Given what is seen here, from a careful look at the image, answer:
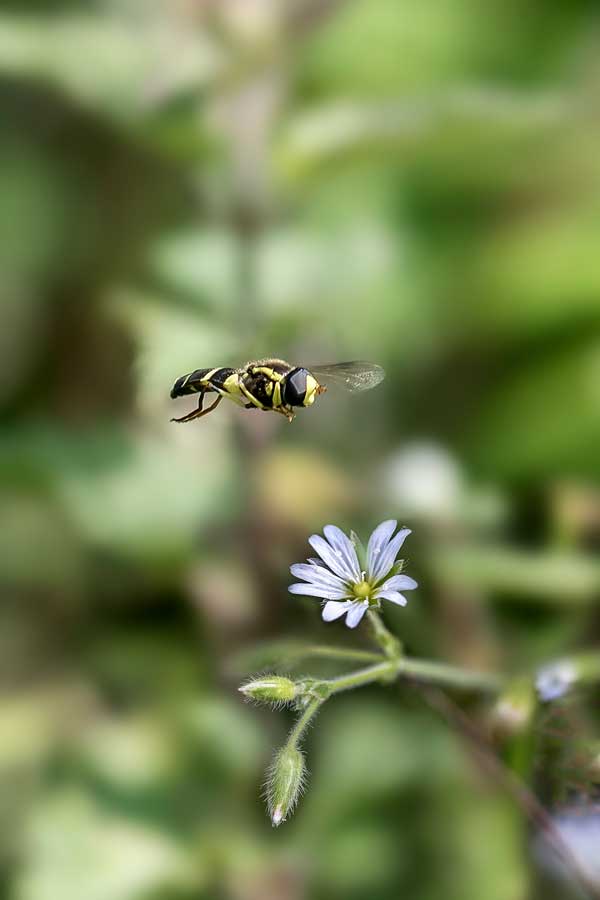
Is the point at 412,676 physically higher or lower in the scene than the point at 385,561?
lower

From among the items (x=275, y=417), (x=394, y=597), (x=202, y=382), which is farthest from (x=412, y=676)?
(x=275, y=417)

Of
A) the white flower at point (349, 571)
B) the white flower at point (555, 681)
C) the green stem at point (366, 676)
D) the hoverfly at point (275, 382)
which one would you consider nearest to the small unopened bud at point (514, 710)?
the white flower at point (555, 681)

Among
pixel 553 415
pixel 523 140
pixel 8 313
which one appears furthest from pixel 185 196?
pixel 553 415

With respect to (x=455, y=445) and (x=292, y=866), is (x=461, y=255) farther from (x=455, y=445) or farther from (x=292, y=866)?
(x=292, y=866)

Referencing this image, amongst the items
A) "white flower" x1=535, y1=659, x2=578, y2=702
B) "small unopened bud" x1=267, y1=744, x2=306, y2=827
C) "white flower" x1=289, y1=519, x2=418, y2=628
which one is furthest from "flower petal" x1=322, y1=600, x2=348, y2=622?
"white flower" x1=535, y1=659, x2=578, y2=702

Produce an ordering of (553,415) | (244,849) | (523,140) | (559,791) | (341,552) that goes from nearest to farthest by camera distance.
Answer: (341,552) < (559,791) < (244,849) < (523,140) < (553,415)

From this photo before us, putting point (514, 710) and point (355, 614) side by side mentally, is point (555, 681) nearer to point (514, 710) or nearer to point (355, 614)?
point (514, 710)
